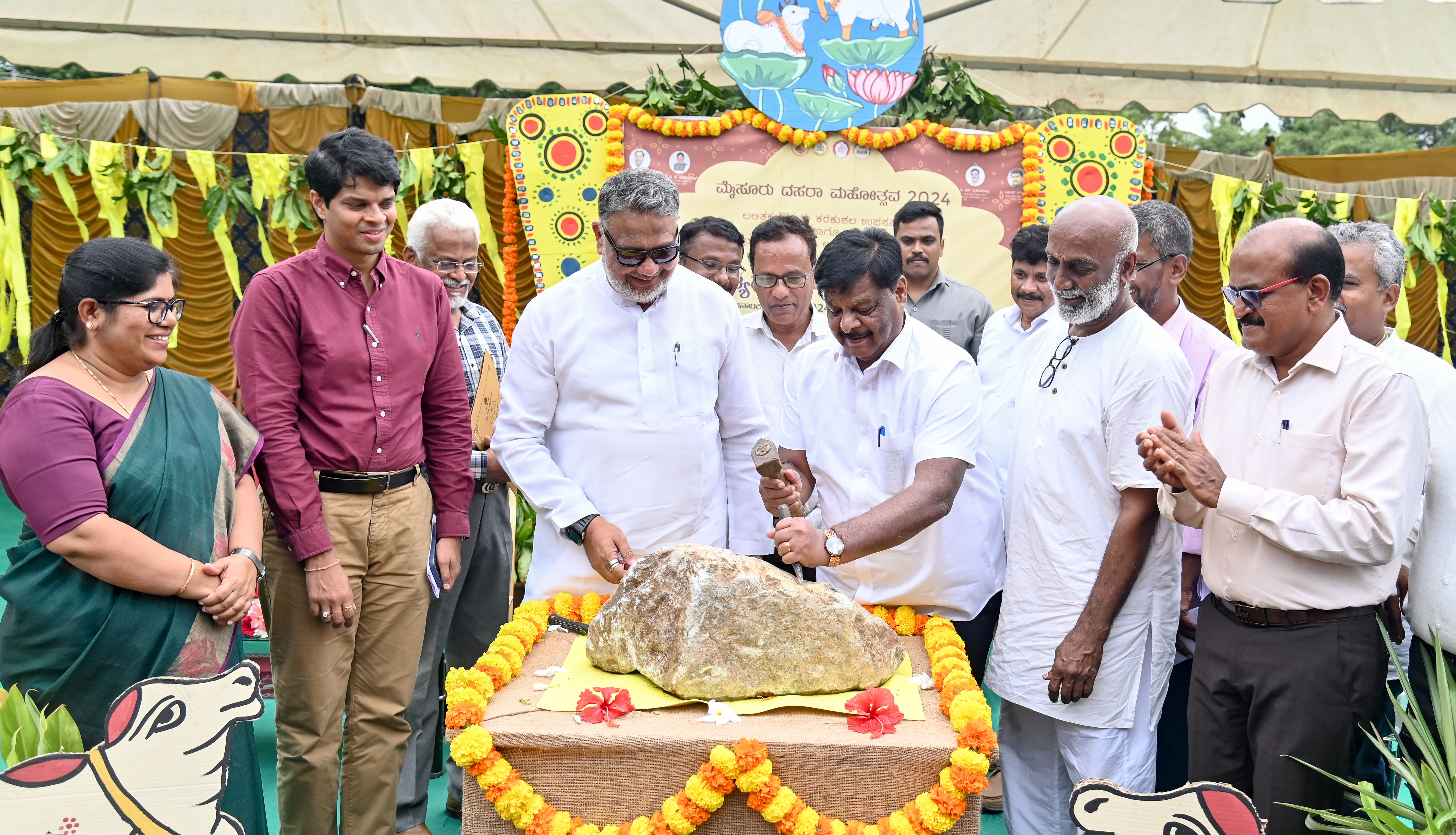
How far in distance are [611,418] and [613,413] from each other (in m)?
0.01

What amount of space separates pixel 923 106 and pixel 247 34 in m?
4.00

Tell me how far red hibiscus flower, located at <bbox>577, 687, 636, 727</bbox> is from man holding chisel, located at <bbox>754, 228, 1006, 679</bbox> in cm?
56

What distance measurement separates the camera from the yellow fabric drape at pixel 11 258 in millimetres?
7051

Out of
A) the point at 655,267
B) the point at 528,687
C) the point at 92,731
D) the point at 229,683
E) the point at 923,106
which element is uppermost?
the point at 923,106

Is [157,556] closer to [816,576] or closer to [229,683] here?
[229,683]

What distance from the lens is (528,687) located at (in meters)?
2.15

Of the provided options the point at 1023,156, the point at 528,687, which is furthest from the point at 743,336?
the point at 1023,156

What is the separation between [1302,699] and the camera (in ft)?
7.24

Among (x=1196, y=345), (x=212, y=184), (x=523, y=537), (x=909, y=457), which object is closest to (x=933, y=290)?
(x=1196, y=345)

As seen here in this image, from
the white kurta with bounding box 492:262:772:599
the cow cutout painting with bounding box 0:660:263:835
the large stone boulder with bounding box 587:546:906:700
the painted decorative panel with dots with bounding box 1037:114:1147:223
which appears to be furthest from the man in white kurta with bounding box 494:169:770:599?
the painted decorative panel with dots with bounding box 1037:114:1147:223

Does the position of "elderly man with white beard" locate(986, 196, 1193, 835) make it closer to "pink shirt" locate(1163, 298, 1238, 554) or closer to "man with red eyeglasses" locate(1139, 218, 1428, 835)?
"man with red eyeglasses" locate(1139, 218, 1428, 835)

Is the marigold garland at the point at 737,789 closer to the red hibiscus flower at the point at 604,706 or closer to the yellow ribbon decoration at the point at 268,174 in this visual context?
the red hibiscus flower at the point at 604,706

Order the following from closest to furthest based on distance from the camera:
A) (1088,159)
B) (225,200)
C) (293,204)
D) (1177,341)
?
1. (1177,341)
2. (1088,159)
3. (293,204)
4. (225,200)

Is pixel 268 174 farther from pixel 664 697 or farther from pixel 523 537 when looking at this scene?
pixel 664 697
